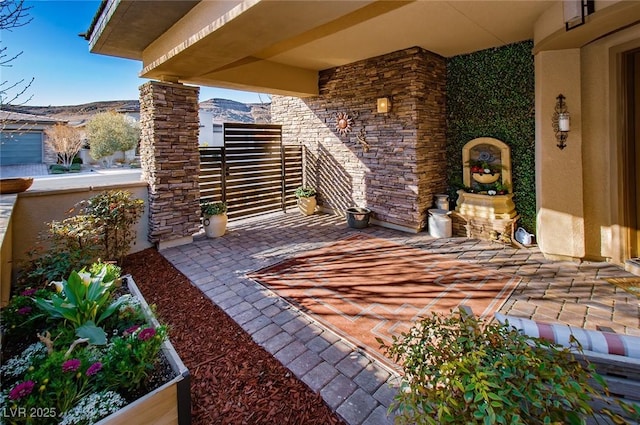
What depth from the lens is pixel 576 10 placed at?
343 cm

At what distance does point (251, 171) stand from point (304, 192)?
148cm

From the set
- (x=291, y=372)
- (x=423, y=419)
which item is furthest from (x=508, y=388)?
(x=291, y=372)

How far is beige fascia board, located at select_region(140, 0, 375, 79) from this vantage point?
2856 mm

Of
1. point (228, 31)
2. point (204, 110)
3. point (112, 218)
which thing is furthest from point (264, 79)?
point (204, 110)

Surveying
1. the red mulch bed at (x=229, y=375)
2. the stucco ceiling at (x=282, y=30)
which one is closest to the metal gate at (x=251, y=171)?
the stucco ceiling at (x=282, y=30)

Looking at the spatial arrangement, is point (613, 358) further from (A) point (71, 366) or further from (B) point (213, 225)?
(B) point (213, 225)

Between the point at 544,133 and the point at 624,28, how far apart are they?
4.73 ft

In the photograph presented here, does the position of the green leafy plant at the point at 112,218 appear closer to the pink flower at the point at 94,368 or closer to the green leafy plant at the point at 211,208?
the green leafy plant at the point at 211,208

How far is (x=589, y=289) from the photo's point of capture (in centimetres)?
373

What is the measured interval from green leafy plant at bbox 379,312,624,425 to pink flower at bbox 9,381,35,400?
178 centimetres

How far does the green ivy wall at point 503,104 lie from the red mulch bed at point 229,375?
527 cm

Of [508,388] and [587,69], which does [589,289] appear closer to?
[587,69]

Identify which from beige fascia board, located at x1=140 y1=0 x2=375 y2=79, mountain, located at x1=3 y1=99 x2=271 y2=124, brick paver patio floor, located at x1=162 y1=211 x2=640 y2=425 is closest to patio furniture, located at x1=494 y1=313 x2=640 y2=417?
brick paver patio floor, located at x1=162 y1=211 x2=640 y2=425

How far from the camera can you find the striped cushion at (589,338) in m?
1.43
